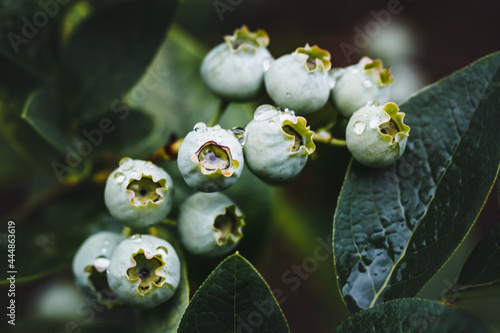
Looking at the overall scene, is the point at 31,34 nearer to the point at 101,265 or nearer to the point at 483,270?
the point at 101,265

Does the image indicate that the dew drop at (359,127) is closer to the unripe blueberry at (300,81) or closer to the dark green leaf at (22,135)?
the unripe blueberry at (300,81)

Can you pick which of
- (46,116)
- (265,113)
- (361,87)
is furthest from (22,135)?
(361,87)

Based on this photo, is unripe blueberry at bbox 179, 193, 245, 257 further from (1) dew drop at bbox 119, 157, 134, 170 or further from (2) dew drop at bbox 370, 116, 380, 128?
(2) dew drop at bbox 370, 116, 380, 128

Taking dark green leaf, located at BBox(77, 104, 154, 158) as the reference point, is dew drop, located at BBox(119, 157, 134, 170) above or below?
above

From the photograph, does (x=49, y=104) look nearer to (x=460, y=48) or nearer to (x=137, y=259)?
(x=137, y=259)

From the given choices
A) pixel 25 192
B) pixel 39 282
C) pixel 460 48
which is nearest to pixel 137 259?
pixel 39 282

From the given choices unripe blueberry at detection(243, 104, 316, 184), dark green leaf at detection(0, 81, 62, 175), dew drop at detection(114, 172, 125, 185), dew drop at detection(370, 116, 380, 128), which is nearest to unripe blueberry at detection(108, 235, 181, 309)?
dew drop at detection(114, 172, 125, 185)
